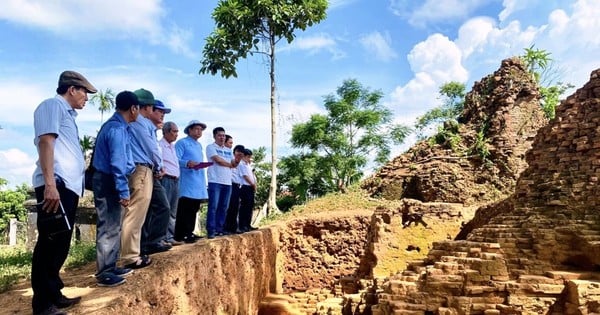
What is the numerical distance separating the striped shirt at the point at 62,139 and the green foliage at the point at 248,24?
13.9 metres

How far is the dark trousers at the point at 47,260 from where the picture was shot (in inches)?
111

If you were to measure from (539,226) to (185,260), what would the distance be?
4960mm

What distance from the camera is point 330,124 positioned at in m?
23.9

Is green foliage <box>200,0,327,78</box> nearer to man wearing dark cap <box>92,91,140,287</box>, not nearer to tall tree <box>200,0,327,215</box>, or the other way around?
tall tree <box>200,0,327,215</box>

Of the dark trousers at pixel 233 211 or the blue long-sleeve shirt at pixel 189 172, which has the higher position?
the blue long-sleeve shirt at pixel 189 172

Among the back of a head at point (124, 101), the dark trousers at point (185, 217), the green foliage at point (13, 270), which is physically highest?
the back of a head at point (124, 101)

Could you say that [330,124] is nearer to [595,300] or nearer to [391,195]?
[391,195]

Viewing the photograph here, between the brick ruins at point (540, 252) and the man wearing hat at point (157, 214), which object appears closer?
the man wearing hat at point (157, 214)

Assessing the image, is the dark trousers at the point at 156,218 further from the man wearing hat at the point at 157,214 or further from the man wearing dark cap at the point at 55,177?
the man wearing dark cap at the point at 55,177

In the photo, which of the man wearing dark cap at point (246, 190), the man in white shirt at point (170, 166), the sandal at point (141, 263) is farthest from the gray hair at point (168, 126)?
the man wearing dark cap at point (246, 190)

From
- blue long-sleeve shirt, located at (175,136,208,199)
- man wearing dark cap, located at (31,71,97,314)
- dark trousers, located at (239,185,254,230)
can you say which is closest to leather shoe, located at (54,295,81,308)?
man wearing dark cap, located at (31,71,97,314)

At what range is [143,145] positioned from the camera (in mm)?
4203

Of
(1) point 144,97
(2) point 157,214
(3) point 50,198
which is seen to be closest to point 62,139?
(3) point 50,198

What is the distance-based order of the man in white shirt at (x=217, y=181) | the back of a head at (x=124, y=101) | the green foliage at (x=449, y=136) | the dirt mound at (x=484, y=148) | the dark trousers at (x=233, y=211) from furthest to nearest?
1. the green foliage at (x=449, y=136)
2. the dirt mound at (x=484, y=148)
3. the dark trousers at (x=233, y=211)
4. the man in white shirt at (x=217, y=181)
5. the back of a head at (x=124, y=101)
